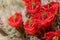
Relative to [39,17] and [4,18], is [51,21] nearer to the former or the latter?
[39,17]

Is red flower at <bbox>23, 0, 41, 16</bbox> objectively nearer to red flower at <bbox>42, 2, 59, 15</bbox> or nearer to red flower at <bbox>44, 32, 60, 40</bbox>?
red flower at <bbox>42, 2, 59, 15</bbox>

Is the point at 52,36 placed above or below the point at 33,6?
below

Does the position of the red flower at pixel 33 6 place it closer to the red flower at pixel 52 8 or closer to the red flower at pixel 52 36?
the red flower at pixel 52 8

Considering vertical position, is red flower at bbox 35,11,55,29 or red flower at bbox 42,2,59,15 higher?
red flower at bbox 42,2,59,15

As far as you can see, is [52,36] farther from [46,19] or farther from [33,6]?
[33,6]

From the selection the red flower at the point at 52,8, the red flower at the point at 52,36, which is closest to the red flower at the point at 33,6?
the red flower at the point at 52,8

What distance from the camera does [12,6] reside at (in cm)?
105

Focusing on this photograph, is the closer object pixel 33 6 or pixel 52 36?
pixel 52 36

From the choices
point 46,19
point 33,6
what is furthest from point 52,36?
point 33,6

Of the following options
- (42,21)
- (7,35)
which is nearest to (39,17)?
(42,21)

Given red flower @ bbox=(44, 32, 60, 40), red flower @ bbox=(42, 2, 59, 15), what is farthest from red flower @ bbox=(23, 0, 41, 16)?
red flower @ bbox=(44, 32, 60, 40)

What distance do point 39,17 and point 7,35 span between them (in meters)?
0.27

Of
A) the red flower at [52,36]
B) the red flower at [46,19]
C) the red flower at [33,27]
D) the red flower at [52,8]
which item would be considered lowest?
the red flower at [52,36]

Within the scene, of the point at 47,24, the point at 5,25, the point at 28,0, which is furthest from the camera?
the point at 5,25
